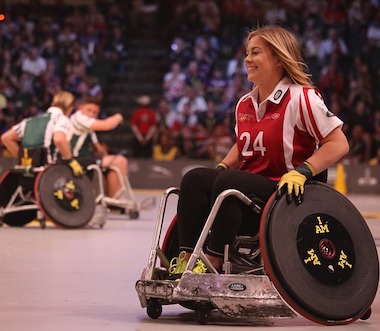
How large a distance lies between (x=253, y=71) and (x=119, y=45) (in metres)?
20.7

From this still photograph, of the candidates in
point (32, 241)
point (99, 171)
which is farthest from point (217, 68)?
point (32, 241)

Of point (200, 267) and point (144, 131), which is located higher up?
point (200, 267)

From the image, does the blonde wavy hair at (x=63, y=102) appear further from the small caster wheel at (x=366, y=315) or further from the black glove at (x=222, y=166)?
the small caster wheel at (x=366, y=315)

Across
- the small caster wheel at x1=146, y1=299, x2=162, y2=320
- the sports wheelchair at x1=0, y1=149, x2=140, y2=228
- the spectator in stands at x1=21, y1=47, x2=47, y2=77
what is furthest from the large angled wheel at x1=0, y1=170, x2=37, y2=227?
the spectator in stands at x1=21, y1=47, x2=47, y2=77

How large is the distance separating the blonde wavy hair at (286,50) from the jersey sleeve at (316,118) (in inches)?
5.6

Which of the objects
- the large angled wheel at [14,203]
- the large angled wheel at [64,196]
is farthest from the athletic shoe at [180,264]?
the large angled wheel at [14,203]

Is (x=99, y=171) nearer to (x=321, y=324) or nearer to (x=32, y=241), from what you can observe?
(x=32, y=241)

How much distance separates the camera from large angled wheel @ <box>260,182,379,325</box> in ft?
17.9

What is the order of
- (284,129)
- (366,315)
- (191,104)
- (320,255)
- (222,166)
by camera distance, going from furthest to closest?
(191,104) < (222,166) < (284,129) < (366,315) < (320,255)

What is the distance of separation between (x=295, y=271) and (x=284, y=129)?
86 centimetres

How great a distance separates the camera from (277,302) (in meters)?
5.54

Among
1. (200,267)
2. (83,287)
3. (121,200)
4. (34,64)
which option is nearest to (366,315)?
(200,267)

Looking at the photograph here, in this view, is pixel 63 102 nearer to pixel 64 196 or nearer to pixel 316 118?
pixel 64 196

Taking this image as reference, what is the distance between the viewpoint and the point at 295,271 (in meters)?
5.46
